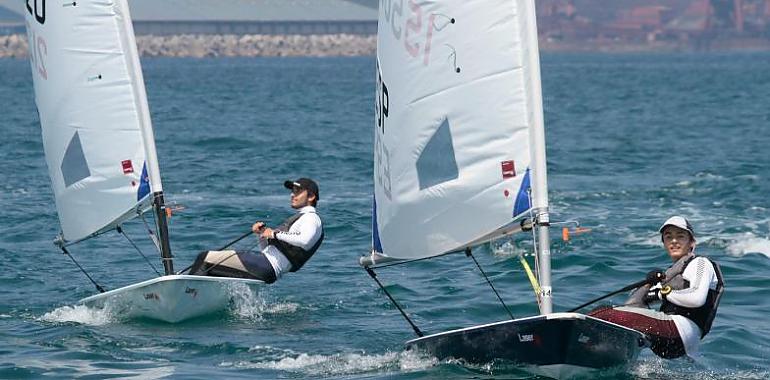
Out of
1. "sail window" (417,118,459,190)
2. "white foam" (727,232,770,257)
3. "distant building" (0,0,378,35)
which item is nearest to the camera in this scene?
"sail window" (417,118,459,190)

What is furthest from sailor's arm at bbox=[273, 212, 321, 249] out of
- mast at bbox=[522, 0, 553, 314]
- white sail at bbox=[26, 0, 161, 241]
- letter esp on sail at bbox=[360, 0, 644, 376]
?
mast at bbox=[522, 0, 553, 314]

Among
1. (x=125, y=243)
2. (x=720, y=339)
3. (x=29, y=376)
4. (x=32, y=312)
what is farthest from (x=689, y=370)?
(x=125, y=243)

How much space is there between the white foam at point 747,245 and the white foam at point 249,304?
7176 mm

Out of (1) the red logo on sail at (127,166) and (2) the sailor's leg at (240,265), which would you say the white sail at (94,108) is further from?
(2) the sailor's leg at (240,265)

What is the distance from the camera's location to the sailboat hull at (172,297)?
14.7m

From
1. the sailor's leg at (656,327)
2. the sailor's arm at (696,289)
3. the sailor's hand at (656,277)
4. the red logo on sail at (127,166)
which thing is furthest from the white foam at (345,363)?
the red logo on sail at (127,166)

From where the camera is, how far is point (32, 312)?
620 inches

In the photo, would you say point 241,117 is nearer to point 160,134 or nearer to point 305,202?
point 160,134

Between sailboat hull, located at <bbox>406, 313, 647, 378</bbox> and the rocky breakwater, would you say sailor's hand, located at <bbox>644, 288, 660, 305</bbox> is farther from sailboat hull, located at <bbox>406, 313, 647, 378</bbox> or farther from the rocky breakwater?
the rocky breakwater

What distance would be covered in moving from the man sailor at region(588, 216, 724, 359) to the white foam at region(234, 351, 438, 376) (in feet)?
5.61

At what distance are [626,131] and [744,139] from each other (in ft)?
16.2

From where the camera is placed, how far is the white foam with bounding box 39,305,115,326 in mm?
15023

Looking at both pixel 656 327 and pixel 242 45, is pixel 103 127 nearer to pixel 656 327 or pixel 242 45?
pixel 656 327

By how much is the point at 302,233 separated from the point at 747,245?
26.6ft
